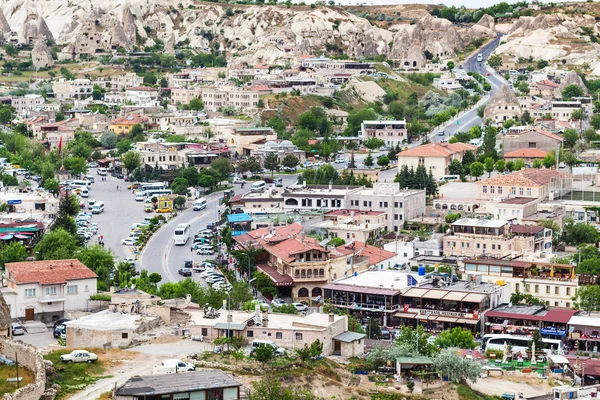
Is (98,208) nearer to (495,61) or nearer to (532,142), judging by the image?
(532,142)

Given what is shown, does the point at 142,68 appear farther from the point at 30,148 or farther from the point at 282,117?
the point at 30,148

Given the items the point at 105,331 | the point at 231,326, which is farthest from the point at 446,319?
the point at 105,331

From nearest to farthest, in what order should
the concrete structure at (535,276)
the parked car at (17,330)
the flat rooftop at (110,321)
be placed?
the flat rooftop at (110,321)
the parked car at (17,330)
the concrete structure at (535,276)

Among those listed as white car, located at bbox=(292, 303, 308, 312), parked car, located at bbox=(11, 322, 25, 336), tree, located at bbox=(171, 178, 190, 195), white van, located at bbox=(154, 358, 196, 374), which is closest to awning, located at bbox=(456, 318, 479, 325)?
white car, located at bbox=(292, 303, 308, 312)

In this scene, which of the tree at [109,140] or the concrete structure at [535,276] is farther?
the tree at [109,140]

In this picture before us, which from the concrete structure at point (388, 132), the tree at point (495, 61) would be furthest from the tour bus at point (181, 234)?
the tree at point (495, 61)

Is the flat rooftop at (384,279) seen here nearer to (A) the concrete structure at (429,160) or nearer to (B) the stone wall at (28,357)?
(B) the stone wall at (28,357)

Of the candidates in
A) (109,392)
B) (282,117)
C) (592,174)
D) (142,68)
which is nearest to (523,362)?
(109,392)
